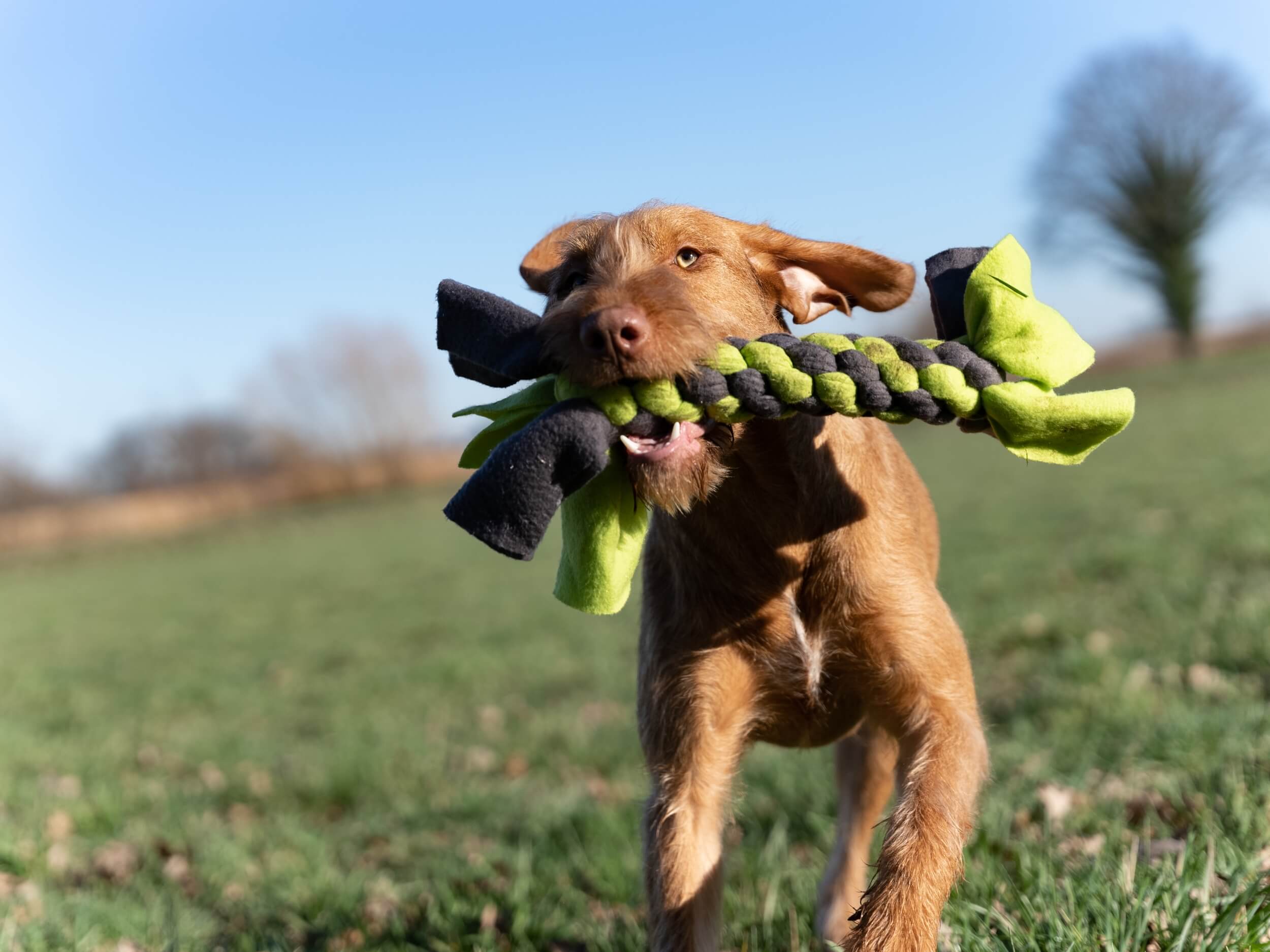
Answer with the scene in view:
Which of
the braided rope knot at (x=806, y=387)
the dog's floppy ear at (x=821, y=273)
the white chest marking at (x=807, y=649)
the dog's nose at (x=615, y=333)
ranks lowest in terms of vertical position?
the white chest marking at (x=807, y=649)

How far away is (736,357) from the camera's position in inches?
95.5

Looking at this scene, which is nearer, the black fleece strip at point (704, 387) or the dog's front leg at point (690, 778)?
the black fleece strip at point (704, 387)

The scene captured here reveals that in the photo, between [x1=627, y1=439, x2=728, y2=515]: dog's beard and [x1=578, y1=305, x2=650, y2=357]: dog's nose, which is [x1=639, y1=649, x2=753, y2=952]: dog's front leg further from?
[x1=578, y1=305, x2=650, y2=357]: dog's nose

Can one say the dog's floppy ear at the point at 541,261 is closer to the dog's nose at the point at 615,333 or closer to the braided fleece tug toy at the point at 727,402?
the braided fleece tug toy at the point at 727,402

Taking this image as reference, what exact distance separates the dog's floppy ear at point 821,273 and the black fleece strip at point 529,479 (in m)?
1.15

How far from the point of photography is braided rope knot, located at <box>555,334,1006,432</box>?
2.36m

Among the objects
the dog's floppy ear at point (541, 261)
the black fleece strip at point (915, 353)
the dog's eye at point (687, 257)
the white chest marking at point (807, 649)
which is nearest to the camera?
the black fleece strip at point (915, 353)

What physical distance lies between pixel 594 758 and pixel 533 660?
3.48 metres

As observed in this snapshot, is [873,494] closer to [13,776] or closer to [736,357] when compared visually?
[736,357]

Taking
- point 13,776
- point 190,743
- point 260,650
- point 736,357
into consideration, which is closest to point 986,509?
point 260,650

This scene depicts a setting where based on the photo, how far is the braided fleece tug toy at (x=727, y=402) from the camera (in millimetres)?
2197

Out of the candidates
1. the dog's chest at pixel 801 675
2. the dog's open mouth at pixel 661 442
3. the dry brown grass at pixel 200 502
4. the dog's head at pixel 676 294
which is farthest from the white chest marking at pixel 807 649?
the dry brown grass at pixel 200 502

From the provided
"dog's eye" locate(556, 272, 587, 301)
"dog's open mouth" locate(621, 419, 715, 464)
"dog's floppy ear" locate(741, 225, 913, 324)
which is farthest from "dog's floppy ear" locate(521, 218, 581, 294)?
"dog's open mouth" locate(621, 419, 715, 464)

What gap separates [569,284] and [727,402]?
3.09 feet
